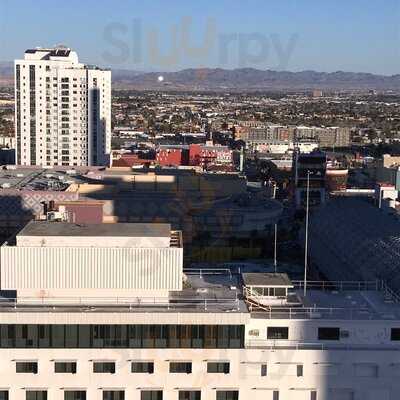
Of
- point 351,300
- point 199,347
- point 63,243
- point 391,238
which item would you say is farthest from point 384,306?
point 391,238

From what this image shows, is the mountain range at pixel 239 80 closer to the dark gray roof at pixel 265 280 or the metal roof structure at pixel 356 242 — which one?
the metal roof structure at pixel 356 242

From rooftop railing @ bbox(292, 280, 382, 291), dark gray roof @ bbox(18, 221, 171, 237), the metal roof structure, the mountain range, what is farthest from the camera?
the mountain range

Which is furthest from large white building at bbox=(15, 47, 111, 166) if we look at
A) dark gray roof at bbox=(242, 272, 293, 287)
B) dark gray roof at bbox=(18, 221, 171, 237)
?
dark gray roof at bbox=(242, 272, 293, 287)

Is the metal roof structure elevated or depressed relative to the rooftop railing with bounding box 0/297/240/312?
depressed

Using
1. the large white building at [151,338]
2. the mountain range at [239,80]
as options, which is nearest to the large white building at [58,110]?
the mountain range at [239,80]

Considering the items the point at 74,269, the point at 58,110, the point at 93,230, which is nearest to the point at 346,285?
the point at 93,230

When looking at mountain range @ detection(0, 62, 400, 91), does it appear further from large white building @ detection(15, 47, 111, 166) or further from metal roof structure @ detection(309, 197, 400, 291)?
metal roof structure @ detection(309, 197, 400, 291)
